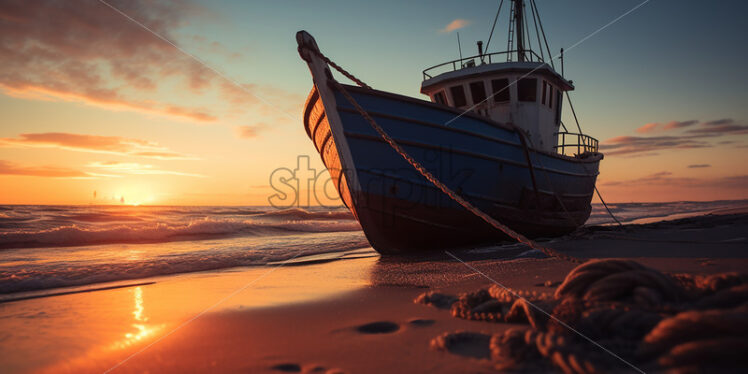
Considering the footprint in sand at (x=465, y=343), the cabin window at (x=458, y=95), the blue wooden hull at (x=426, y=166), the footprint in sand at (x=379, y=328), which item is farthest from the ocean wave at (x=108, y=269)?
the footprint in sand at (x=465, y=343)

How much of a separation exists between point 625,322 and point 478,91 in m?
8.59

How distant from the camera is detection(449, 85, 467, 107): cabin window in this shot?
387 inches

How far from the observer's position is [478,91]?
966cm

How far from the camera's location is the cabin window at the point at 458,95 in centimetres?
983

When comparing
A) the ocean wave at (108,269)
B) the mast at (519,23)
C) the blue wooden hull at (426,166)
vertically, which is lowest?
the ocean wave at (108,269)

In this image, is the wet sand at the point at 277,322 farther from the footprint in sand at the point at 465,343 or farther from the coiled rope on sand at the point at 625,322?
the coiled rope on sand at the point at 625,322

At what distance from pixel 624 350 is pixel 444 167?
5.46m

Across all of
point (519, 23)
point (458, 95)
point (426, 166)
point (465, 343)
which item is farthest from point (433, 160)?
point (519, 23)

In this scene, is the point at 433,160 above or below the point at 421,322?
above

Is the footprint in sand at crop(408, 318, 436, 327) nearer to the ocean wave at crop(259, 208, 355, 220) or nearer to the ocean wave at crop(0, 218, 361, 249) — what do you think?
the ocean wave at crop(0, 218, 361, 249)

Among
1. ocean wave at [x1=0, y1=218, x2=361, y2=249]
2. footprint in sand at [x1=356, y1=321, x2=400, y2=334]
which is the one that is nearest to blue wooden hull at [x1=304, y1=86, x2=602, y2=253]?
footprint in sand at [x1=356, y1=321, x2=400, y2=334]

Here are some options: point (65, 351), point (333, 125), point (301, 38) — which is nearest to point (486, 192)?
point (333, 125)

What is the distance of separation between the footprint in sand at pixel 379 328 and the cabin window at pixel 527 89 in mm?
8503

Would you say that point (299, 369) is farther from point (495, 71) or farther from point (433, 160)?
point (495, 71)
